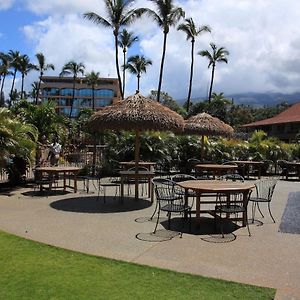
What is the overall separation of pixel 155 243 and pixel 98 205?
13.1 ft

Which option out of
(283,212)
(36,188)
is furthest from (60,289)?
(36,188)

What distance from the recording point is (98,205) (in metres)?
10.8

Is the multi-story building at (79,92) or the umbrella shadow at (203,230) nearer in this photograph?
the umbrella shadow at (203,230)

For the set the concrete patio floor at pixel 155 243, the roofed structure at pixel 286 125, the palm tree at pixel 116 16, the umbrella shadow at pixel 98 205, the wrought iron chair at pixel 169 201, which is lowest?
the concrete patio floor at pixel 155 243

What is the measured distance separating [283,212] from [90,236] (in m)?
4.87

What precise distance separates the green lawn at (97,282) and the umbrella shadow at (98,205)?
3.84 meters

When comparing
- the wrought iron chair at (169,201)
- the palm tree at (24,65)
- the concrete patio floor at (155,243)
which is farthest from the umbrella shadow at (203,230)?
the palm tree at (24,65)

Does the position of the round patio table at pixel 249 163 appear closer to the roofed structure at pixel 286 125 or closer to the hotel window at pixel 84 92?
the roofed structure at pixel 286 125

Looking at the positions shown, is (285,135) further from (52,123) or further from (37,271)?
(37,271)

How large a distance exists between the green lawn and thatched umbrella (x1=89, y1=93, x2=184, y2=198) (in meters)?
5.31

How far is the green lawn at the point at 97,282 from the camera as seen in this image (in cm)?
476

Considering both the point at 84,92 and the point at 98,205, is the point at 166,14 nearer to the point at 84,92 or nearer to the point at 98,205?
the point at 98,205

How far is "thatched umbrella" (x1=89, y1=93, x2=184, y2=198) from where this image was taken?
11023 millimetres

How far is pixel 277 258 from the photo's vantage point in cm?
621
